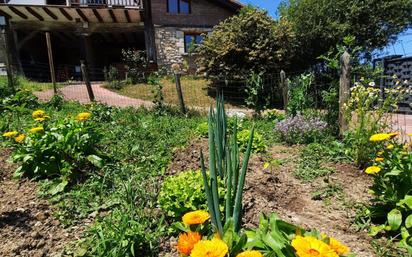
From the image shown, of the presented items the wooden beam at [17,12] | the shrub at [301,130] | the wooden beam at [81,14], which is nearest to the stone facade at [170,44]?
the wooden beam at [81,14]

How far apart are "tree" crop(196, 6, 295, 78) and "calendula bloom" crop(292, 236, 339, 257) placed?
9.80m

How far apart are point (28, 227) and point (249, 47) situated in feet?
32.7

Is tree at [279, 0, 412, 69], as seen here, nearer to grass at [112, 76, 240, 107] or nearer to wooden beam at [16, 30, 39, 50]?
grass at [112, 76, 240, 107]

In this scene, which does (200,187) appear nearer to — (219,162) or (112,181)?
(219,162)

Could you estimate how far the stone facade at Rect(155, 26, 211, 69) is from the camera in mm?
16453

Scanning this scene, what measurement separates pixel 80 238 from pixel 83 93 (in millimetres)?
9464

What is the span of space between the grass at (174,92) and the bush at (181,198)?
779 cm

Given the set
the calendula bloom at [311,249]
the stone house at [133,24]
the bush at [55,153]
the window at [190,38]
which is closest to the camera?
the calendula bloom at [311,249]

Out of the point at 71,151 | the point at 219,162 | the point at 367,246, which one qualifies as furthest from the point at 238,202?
the point at 71,151

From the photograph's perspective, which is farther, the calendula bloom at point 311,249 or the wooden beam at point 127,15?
the wooden beam at point 127,15

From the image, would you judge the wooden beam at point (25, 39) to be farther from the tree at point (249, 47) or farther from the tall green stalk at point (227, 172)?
the tall green stalk at point (227, 172)

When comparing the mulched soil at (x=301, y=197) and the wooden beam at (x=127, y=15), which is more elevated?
the wooden beam at (x=127, y=15)

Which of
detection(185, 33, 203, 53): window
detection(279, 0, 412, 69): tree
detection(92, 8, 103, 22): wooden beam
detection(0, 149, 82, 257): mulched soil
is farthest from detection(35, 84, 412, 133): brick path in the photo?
detection(0, 149, 82, 257): mulched soil

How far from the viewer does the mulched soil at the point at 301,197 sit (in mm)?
2309
